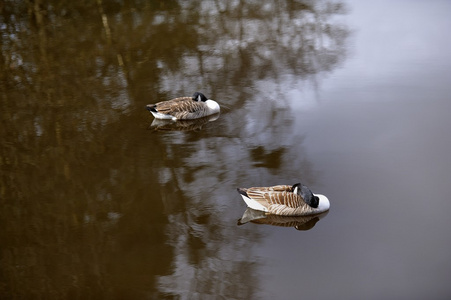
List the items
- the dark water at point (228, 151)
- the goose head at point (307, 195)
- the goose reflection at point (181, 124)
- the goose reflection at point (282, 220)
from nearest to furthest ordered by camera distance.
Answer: the dark water at point (228, 151)
the goose head at point (307, 195)
the goose reflection at point (282, 220)
the goose reflection at point (181, 124)

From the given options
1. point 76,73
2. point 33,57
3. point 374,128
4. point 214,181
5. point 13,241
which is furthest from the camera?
point 33,57

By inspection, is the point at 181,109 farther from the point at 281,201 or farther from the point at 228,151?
the point at 281,201

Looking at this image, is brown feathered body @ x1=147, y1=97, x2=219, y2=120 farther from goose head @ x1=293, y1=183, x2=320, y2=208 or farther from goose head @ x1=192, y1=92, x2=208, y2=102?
goose head @ x1=293, y1=183, x2=320, y2=208

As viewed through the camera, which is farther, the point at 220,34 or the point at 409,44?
the point at 220,34

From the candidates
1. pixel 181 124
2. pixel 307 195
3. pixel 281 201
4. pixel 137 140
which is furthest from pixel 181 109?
pixel 307 195

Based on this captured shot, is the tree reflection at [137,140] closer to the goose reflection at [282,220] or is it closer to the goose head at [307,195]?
the goose reflection at [282,220]

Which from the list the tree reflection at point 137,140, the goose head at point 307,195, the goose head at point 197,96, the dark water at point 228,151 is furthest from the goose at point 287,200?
the goose head at point 197,96

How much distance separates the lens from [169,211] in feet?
24.3

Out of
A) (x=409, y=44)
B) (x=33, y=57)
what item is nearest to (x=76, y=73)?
(x=33, y=57)

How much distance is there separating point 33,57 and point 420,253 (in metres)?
8.54

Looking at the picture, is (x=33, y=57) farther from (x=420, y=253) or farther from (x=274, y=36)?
(x=420, y=253)

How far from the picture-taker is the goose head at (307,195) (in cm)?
699

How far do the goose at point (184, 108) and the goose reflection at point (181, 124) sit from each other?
89 mm

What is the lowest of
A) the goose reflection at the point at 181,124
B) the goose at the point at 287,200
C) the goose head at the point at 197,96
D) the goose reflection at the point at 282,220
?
the goose reflection at the point at 282,220
